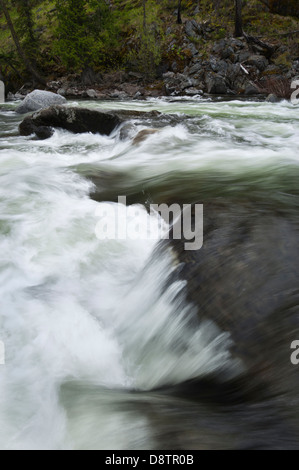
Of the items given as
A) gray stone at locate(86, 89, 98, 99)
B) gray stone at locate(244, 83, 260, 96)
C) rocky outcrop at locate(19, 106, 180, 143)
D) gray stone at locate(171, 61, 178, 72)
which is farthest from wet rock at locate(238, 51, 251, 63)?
rocky outcrop at locate(19, 106, 180, 143)

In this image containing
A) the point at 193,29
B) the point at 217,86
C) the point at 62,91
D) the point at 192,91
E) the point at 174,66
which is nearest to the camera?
the point at 217,86

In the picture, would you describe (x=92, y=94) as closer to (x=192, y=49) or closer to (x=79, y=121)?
(x=192, y=49)

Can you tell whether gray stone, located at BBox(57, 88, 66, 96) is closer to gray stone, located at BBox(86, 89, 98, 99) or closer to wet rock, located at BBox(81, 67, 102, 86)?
gray stone, located at BBox(86, 89, 98, 99)

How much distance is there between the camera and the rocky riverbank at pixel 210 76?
1570 centimetres

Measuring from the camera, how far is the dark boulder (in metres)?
7.51

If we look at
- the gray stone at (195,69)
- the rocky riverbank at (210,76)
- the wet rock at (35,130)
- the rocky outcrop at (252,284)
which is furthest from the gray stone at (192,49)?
the rocky outcrop at (252,284)

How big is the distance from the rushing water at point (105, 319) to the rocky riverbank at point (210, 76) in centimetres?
1160

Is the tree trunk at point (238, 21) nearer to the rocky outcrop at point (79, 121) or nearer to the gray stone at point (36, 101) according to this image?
the gray stone at point (36, 101)

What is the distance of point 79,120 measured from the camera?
24.7 feet

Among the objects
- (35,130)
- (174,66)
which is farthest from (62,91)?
(35,130)

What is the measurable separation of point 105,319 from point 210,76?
16279mm

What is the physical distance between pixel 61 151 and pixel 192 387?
5588 millimetres

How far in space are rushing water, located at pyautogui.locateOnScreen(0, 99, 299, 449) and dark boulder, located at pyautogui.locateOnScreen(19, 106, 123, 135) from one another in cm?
239

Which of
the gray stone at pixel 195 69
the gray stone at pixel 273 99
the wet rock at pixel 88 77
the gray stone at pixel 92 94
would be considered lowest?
the gray stone at pixel 273 99
